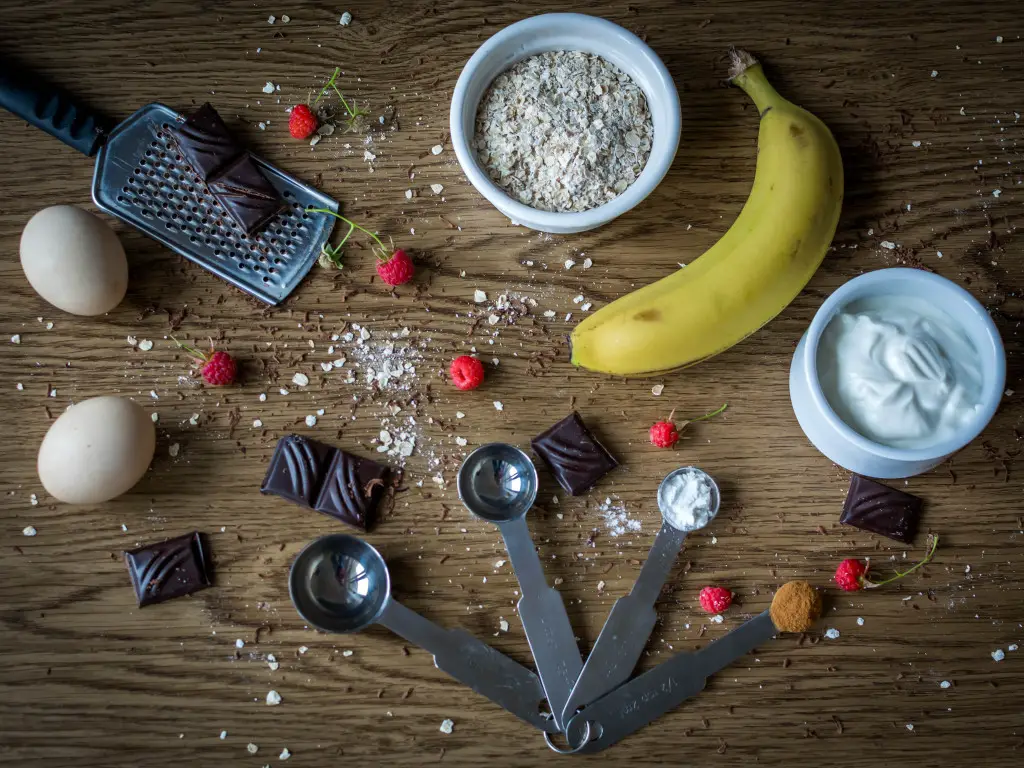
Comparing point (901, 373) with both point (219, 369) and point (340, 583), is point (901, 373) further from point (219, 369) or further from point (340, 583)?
point (219, 369)

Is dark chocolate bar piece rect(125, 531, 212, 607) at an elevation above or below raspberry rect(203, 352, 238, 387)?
A: below

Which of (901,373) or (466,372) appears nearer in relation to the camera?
(901,373)

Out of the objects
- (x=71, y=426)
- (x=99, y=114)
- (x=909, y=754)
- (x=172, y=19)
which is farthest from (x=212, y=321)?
(x=909, y=754)

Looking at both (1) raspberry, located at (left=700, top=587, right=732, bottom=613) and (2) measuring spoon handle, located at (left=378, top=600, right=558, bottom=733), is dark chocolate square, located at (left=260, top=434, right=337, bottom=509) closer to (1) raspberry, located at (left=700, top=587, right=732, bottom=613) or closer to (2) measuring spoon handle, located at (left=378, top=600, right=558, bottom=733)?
(2) measuring spoon handle, located at (left=378, top=600, right=558, bottom=733)

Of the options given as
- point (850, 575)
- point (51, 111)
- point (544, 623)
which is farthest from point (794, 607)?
point (51, 111)

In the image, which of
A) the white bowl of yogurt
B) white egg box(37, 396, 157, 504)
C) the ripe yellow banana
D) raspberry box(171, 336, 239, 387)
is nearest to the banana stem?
the ripe yellow banana

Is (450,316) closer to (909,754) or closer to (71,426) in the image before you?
(71,426)
